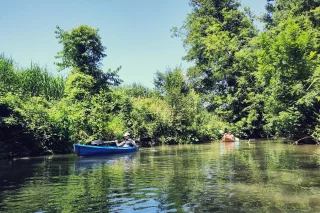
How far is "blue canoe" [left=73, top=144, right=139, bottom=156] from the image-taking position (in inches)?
729

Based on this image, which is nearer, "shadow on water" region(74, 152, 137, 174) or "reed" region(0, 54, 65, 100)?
"shadow on water" region(74, 152, 137, 174)

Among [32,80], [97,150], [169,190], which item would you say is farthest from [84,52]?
[169,190]

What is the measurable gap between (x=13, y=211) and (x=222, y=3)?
1551 inches

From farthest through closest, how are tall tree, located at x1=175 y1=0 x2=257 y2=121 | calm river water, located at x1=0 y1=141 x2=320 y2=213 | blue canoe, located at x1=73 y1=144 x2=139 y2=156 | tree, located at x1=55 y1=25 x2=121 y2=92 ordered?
tall tree, located at x1=175 y1=0 x2=257 y2=121
tree, located at x1=55 y1=25 x2=121 y2=92
blue canoe, located at x1=73 y1=144 x2=139 y2=156
calm river water, located at x1=0 y1=141 x2=320 y2=213

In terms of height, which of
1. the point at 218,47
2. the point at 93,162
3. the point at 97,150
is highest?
the point at 218,47

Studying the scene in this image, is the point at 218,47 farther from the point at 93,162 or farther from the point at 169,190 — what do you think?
the point at 169,190

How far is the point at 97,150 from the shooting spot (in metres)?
19.4

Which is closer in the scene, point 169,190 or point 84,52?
point 169,190

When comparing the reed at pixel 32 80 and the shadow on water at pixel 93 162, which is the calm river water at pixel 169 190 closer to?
the shadow on water at pixel 93 162

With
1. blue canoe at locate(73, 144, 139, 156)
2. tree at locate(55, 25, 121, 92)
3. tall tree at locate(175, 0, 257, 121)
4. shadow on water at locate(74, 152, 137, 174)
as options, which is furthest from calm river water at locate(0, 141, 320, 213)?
tall tree at locate(175, 0, 257, 121)

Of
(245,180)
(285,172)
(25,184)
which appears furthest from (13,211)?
(285,172)

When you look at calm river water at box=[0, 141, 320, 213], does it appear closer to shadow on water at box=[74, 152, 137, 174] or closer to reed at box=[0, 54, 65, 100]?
shadow on water at box=[74, 152, 137, 174]

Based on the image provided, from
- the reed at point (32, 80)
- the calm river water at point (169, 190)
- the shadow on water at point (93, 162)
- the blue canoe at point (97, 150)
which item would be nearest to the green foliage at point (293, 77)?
the blue canoe at point (97, 150)

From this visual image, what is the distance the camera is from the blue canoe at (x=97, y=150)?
60.7 ft
